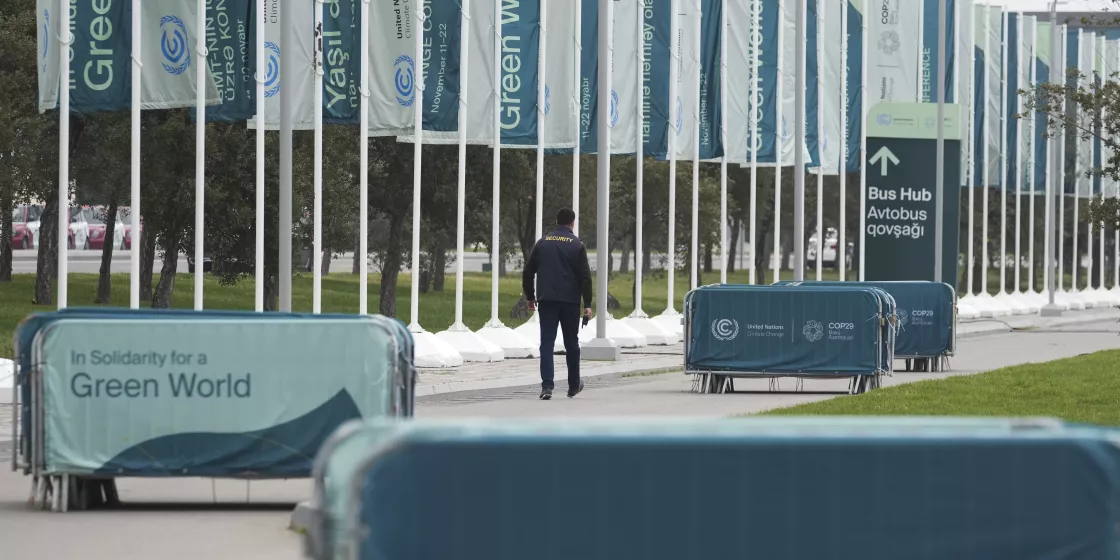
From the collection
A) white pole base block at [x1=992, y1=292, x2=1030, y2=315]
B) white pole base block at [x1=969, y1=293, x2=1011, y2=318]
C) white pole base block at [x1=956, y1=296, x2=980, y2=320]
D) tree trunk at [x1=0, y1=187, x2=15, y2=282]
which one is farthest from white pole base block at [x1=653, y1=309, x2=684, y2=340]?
white pole base block at [x1=992, y1=292, x2=1030, y2=315]

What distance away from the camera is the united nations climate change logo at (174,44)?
23781 millimetres

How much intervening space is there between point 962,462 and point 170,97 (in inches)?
742

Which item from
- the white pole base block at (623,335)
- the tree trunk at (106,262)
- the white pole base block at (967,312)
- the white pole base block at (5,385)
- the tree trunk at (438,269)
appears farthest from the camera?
the tree trunk at (438,269)

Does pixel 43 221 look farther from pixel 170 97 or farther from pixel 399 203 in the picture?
pixel 170 97

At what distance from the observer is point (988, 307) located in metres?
58.2

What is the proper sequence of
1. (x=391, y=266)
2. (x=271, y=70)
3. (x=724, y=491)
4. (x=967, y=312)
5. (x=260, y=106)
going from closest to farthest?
(x=724, y=491) → (x=260, y=106) → (x=271, y=70) → (x=391, y=266) → (x=967, y=312)

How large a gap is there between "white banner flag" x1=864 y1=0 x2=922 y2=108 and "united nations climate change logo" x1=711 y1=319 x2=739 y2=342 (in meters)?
25.8

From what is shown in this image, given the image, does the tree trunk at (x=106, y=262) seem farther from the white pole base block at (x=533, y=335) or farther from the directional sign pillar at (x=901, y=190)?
the directional sign pillar at (x=901, y=190)

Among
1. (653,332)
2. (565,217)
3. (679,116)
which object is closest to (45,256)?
(679,116)

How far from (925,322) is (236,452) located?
18.1 meters

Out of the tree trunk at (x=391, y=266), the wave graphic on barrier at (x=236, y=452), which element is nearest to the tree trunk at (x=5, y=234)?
the tree trunk at (x=391, y=266)

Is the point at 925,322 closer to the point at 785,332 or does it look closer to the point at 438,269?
the point at 785,332

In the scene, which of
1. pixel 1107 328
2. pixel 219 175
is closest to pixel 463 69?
pixel 219 175

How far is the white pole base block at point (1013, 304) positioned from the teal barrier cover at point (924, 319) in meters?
33.1
